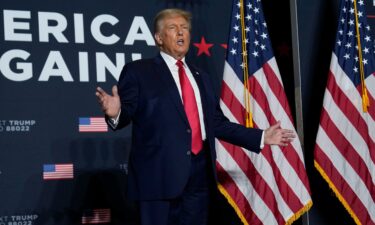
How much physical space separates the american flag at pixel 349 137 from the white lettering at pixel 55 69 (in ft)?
5.95

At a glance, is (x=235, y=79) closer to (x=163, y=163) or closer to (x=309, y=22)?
(x=309, y=22)

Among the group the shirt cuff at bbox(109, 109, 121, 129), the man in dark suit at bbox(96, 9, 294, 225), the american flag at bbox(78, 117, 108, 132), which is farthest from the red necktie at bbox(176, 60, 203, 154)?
the american flag at bbox(78, 117, 108, 132)

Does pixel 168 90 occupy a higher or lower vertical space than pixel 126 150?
higher

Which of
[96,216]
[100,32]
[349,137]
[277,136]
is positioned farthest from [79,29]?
[349,137]

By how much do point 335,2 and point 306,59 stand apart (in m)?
0.55

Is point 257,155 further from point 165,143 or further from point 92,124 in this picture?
point 165,143

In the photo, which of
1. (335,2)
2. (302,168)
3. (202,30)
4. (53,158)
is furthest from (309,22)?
(53,158)

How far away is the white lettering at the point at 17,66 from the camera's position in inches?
141

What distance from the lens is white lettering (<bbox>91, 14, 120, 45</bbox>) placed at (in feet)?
12.6

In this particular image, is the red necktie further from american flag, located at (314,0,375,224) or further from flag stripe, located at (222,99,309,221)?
american flag, located at (314,0,375,224)

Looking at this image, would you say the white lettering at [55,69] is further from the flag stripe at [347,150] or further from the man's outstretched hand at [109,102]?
the flag stripe at [347,150]

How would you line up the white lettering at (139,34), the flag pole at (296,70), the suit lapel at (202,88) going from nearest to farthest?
1. the suit lapel at (202,88)
2. the white lettering at (139,34)
3. the flag pole at (296,70)

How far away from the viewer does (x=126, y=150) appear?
12.6ft

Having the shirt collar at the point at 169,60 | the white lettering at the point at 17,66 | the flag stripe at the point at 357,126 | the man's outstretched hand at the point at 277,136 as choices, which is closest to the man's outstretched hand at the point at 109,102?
the shirt collar at the point at 169,60
